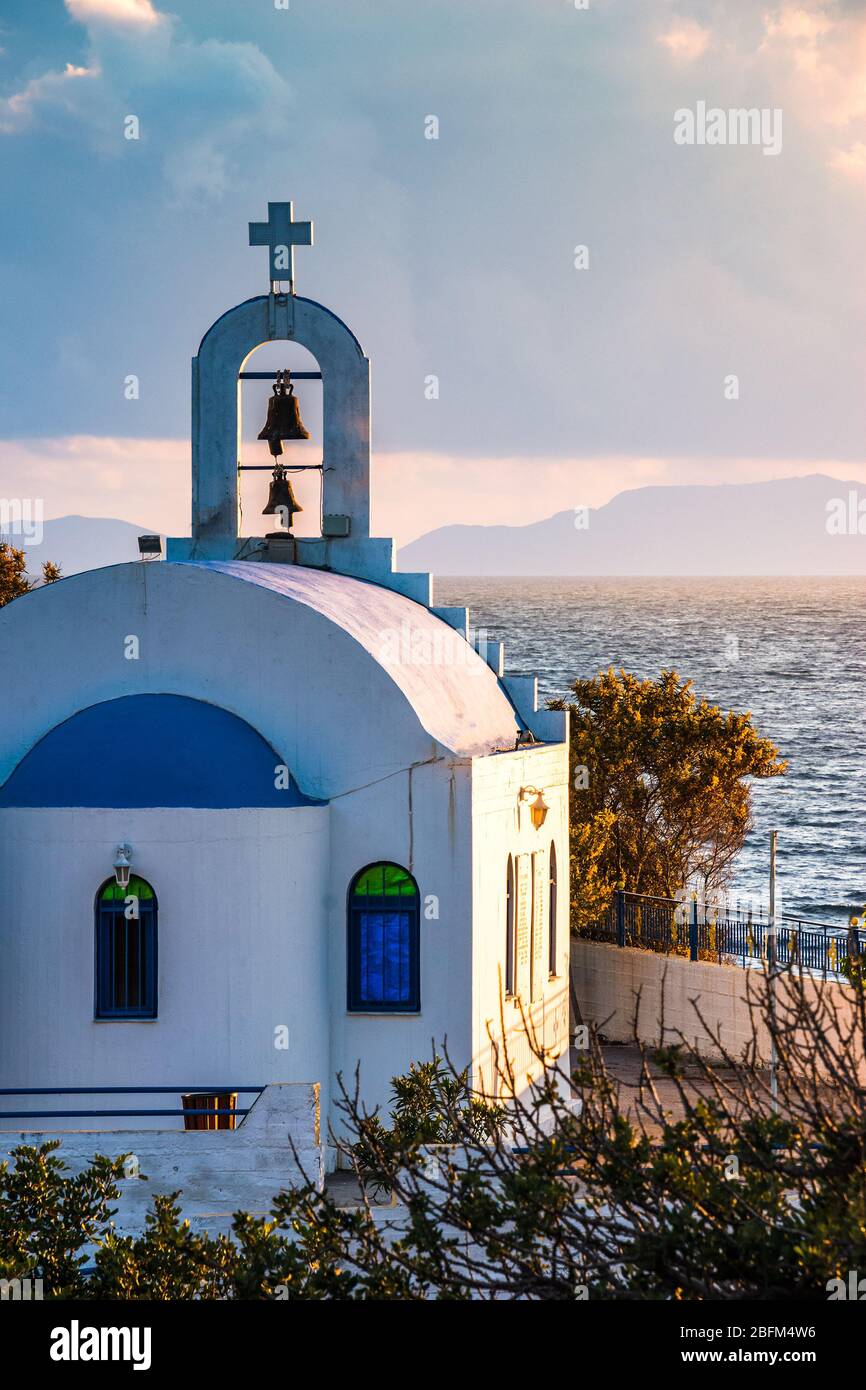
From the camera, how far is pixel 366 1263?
989cm

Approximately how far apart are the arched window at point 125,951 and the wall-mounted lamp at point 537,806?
16.8ft

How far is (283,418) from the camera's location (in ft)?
80.8

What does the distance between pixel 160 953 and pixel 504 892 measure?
442 centimetres

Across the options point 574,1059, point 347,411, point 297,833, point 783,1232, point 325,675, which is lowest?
point 574,1059

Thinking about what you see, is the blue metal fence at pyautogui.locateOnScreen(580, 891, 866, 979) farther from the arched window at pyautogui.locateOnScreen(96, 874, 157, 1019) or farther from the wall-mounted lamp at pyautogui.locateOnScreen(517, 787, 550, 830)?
the arched window at pyautogui.locateOnScreen(96, 874, 157, 1019)

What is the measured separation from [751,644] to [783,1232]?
153265 millimetres

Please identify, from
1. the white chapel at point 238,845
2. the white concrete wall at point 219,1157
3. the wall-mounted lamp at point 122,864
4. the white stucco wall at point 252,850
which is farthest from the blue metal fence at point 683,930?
the white concrete wall at point 219,1157

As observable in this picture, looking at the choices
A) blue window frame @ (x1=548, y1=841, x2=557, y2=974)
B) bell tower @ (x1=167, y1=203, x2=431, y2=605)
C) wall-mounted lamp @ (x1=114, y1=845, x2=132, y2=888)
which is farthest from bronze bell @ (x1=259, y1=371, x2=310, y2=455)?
wall-mounted lamp @ (x1=114, y1=845, x2=132, y2=888)

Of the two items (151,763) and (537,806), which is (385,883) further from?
(537,806)

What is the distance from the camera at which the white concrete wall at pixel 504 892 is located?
2064cm

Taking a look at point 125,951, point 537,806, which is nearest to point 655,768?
point 537,806

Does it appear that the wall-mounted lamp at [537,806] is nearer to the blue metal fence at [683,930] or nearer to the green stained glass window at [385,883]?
the green stained glass window at [385,883]

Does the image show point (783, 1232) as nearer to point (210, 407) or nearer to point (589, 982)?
point (210, 407)

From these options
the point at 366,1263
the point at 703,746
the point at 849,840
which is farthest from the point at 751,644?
the point at 366,1263
